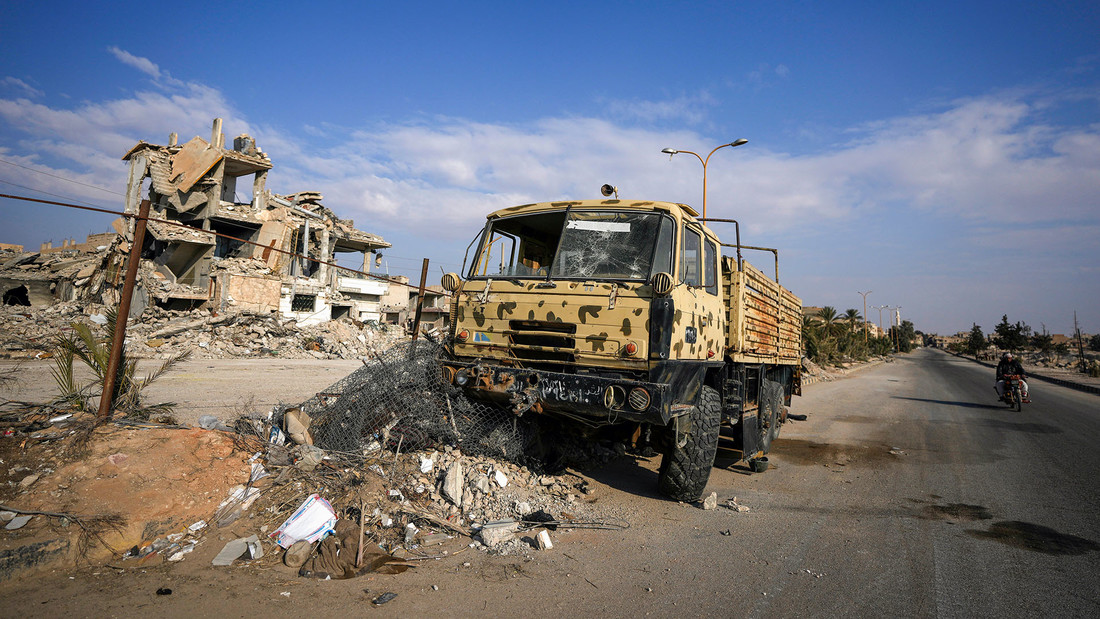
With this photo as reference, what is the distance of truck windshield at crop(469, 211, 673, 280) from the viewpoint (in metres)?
4.82

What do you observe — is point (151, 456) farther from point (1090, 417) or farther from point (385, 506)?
point (1090, 417)

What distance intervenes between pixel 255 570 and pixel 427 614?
4.20ft

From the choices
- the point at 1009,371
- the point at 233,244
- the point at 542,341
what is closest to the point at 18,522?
the point at 542,341

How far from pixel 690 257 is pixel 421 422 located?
3.04 meters

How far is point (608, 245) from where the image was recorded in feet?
16.4

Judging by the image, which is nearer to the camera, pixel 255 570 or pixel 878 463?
pixel 255 570

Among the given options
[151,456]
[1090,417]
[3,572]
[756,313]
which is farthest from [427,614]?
[1090,417]

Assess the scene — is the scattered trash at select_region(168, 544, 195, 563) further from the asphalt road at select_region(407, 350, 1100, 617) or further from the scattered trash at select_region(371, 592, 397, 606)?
the asphalt road at select_region(407, 350, 1100, 617)

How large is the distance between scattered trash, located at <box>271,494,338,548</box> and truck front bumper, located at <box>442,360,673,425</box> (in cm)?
149

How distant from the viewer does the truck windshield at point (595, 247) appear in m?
4.82

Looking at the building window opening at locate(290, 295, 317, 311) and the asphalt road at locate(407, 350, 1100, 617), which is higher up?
the building window opening at locate(290, 295, 317, 311)

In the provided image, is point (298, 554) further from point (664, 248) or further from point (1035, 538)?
point (1035, 538)

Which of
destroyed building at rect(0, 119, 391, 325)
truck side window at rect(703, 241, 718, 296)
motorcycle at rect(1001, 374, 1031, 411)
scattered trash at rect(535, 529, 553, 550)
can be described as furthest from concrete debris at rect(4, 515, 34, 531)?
destroyed building at rect(0, 119, 391, 325)

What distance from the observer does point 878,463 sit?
738 centimetres
